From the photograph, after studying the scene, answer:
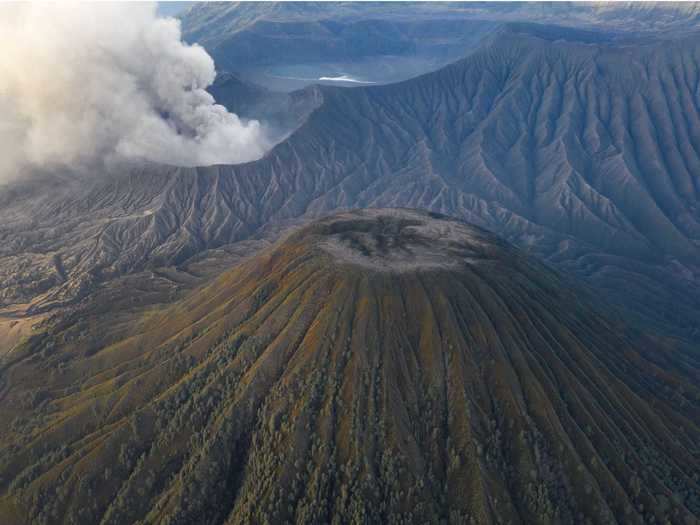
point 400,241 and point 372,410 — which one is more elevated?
point 400,241

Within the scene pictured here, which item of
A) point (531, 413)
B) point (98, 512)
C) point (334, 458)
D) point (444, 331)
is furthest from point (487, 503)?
point (98, 512)

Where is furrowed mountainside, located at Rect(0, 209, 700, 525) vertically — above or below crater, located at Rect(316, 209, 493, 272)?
below

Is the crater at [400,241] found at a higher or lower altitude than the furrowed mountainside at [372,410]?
higher

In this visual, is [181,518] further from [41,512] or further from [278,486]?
[41,512]

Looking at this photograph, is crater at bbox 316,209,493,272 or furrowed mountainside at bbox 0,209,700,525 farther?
crater at bbox 316,209,493,272

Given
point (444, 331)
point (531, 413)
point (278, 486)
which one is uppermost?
point (444, 331)

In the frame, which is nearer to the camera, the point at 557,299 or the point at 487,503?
the point at 487,503

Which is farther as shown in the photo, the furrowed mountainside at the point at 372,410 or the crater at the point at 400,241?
the crater at the point at 400,241

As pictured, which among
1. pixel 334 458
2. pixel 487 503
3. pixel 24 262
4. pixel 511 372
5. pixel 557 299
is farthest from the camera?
pixel 24 262
